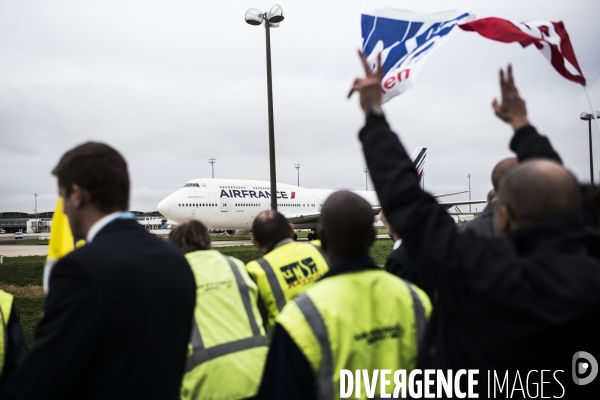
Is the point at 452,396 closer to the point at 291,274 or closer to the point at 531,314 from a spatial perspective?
the point at 531,314

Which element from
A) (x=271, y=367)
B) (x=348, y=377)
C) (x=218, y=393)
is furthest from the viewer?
(x=218, y=393)

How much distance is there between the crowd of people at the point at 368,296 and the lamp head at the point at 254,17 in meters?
9.81

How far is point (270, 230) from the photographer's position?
388 centimetres

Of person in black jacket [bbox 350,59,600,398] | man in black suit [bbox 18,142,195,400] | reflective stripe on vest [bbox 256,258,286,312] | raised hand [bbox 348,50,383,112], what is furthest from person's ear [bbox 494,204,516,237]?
reflective stripe on vest [bbox 256,258,286,312]

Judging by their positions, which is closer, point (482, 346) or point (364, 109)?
point (482, 346)

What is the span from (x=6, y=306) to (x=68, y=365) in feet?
3.46

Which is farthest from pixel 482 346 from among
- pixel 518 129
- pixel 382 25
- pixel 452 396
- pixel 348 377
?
pixel 382 25

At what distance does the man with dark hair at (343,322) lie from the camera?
1.90 meters

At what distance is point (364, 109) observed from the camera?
1960 mm

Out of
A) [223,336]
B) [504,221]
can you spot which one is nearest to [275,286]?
[223,336]

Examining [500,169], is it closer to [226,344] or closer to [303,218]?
[226,344]

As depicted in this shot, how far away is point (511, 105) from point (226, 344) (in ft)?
6.63

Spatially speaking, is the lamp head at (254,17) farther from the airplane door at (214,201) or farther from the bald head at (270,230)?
the airplane door at (214,201)

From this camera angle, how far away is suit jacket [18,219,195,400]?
1.72 m
